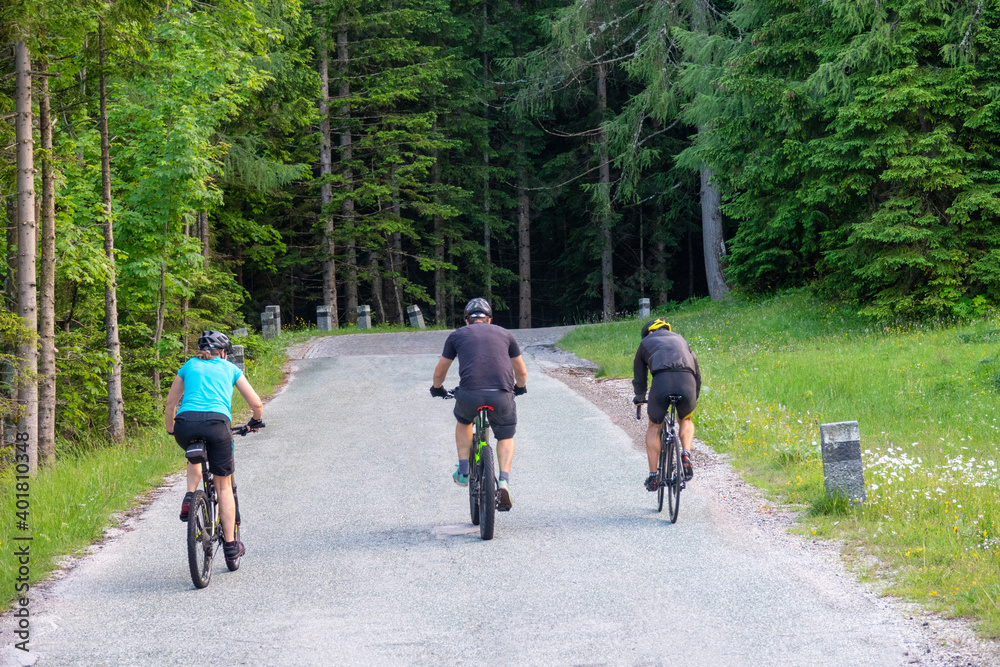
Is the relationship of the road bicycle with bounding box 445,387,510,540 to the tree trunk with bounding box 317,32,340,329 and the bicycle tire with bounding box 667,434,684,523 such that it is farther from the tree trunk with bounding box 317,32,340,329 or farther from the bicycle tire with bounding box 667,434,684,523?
the tree trunk with bounding box 317,32,340,329

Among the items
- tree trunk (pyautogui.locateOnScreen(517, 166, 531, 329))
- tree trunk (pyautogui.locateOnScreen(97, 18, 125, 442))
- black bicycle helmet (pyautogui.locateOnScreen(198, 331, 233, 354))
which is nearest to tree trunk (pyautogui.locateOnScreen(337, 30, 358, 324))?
tree trunk (pyautogui.locateOnScreen(517, 166, 531, 329))

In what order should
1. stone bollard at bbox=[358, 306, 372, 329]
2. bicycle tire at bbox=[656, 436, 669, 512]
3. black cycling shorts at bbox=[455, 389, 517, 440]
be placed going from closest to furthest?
1. black cycling shorts at bbox=[455, 389, 517, 440]
2. bicycle tire at bbox=[656, 436, 669, 512]
3. stone bollard at bbox=[358, 306, 372, 329]

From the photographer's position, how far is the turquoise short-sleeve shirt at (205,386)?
6.72 m

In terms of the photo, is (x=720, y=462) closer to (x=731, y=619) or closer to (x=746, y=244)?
(x=731, y=619)

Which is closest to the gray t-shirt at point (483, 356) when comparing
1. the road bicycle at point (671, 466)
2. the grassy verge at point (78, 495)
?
the road bicycle at point (671, 466)

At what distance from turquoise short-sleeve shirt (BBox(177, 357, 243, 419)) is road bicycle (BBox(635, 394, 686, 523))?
12.5 ft

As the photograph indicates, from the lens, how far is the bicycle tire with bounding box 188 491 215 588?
646 cm

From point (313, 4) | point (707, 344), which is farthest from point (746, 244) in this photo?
point (313, 4)

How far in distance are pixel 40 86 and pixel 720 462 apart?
10.7 metres

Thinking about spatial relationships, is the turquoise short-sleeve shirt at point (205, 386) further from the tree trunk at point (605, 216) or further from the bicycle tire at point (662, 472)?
the tree trunk at point (605, 216)

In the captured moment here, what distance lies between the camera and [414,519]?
8.48 meters

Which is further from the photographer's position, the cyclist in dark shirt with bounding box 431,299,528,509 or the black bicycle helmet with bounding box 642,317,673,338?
the black bicycle helmet with bounding box 642,317,673,338

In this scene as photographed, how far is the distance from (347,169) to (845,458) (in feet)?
95.5

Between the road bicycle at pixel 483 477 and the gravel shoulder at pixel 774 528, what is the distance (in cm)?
204
